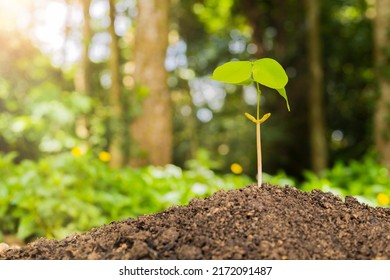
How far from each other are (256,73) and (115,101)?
14.7ft

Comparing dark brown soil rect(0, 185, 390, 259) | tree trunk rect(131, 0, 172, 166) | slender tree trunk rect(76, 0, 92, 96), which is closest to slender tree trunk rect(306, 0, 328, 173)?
tree trunk rect(131, 0, 172, 166)

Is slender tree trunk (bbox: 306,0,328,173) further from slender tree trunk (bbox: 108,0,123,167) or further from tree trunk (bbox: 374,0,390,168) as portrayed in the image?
slender tree trunk (bbox: 108,0,123,167)

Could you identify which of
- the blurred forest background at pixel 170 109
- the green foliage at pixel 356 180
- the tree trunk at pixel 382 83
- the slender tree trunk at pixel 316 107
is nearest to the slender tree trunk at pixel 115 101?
the blurred forest background at pixel 170 109

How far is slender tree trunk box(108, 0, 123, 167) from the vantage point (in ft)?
19.9

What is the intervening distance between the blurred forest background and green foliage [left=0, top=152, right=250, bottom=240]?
0.01 metres

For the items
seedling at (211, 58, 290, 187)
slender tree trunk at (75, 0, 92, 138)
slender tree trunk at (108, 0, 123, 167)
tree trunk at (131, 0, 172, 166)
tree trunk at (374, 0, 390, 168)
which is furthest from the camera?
slender tree trunk at (75, 0, 92, 138)

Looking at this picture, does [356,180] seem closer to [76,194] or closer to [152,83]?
[152,83]

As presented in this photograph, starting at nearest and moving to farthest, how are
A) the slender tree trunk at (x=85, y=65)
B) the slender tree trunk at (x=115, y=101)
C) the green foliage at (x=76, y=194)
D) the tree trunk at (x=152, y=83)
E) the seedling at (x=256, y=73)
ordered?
the seedling at (x=256, y=73) < the green foliage at (x=76, y=194) < the slender tree trunk at (x=115, y=101) < the tree trunk at (x=152, y=83) < the slender tree trunk at (x=85, y=65)

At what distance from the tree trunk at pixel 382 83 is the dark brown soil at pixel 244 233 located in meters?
5.48

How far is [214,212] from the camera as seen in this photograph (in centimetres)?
183

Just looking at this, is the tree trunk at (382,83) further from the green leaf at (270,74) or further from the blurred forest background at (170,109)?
the green leaf at (270,74)

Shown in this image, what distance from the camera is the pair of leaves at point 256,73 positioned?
6.19 feet

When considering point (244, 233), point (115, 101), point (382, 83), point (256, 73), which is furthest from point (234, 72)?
point (382, 83)

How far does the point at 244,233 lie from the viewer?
1690 millimetres
